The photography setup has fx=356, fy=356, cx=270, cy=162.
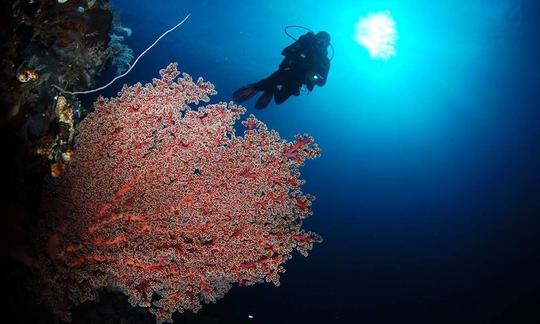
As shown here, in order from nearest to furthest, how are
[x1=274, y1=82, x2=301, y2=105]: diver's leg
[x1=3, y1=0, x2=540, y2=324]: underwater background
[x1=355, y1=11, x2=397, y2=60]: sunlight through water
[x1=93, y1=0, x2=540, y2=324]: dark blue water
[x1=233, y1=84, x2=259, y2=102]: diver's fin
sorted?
[x1=233, y1=84, x2=259, y2=102]: diver's fin
[x1=274, y1=82, x2=301, y2=105]: diver's leg
[x1=3, y1=0, x2=540, y2=324]: underwater background
[x1=93, y1=0, x2=540, y2=324]: dark blue water
[x1=355, y1=11, x2=397, y2=60]: sunlight through water

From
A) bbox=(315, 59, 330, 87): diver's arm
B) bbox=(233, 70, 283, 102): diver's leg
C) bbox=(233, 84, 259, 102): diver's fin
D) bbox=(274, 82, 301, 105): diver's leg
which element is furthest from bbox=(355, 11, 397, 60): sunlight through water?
bbox=(233, 84, 259, 102): diver's fin

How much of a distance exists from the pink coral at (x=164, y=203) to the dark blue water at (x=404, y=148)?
516 cm

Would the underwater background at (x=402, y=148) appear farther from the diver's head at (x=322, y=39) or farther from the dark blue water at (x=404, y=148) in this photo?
the diver's head at (x=322, y=39)

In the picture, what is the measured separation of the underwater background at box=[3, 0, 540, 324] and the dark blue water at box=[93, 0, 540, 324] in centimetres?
13

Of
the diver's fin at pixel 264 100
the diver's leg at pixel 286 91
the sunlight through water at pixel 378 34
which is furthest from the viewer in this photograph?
the sunlight through water at pixel 378 34

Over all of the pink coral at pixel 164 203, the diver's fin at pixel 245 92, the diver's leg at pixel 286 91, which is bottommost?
the pink coral at pixel 164 203

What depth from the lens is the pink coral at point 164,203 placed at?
311cm

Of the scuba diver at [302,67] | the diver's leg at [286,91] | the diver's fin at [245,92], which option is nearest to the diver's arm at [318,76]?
the scuba diver at [302,67]

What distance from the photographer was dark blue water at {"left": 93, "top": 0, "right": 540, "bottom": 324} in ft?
69.1

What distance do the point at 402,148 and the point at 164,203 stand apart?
52.7 metres

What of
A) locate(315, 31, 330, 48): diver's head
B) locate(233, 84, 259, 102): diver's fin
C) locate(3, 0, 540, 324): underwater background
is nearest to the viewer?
locate(233, 84, 259, 102): diver's fin

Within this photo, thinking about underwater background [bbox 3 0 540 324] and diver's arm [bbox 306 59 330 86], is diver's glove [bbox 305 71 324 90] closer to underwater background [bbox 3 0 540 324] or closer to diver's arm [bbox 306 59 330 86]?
diver's arm [bbox 306 59 330 86]

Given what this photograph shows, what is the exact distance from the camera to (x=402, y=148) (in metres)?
51.8

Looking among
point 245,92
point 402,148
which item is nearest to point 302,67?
point 245,92
